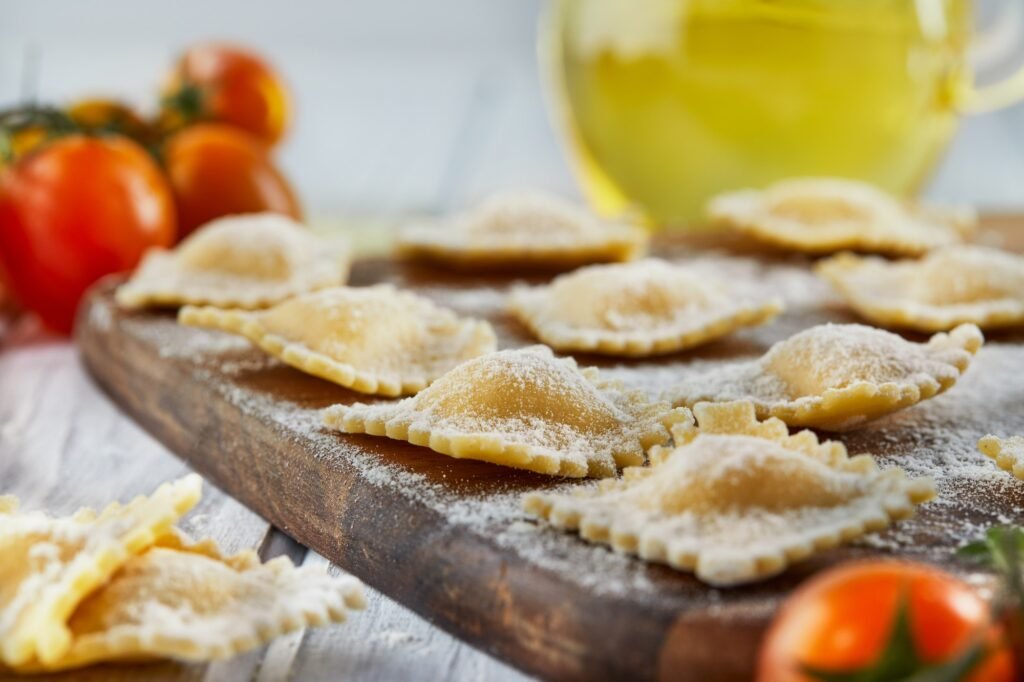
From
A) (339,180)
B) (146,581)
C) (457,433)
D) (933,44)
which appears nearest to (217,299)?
(457,433)

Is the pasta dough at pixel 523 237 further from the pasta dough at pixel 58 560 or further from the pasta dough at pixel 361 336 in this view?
the pasta dough at pixel 58 560

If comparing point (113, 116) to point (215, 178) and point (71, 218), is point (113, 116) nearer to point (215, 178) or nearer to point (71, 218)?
point (215, 178)

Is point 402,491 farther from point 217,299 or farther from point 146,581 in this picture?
point 217,299

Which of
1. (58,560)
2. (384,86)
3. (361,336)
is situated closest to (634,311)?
(361,336)

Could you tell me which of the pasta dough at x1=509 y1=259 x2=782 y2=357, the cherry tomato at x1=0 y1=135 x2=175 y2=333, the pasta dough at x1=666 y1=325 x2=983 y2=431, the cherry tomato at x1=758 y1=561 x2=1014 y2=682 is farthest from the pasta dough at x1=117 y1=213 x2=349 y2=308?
the cherry tomato at x1=758 y1=561 x2=1014 y2=682

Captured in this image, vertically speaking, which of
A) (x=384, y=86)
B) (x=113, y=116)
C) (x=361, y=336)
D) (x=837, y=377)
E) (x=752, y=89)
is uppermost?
(x=752, y=89)
